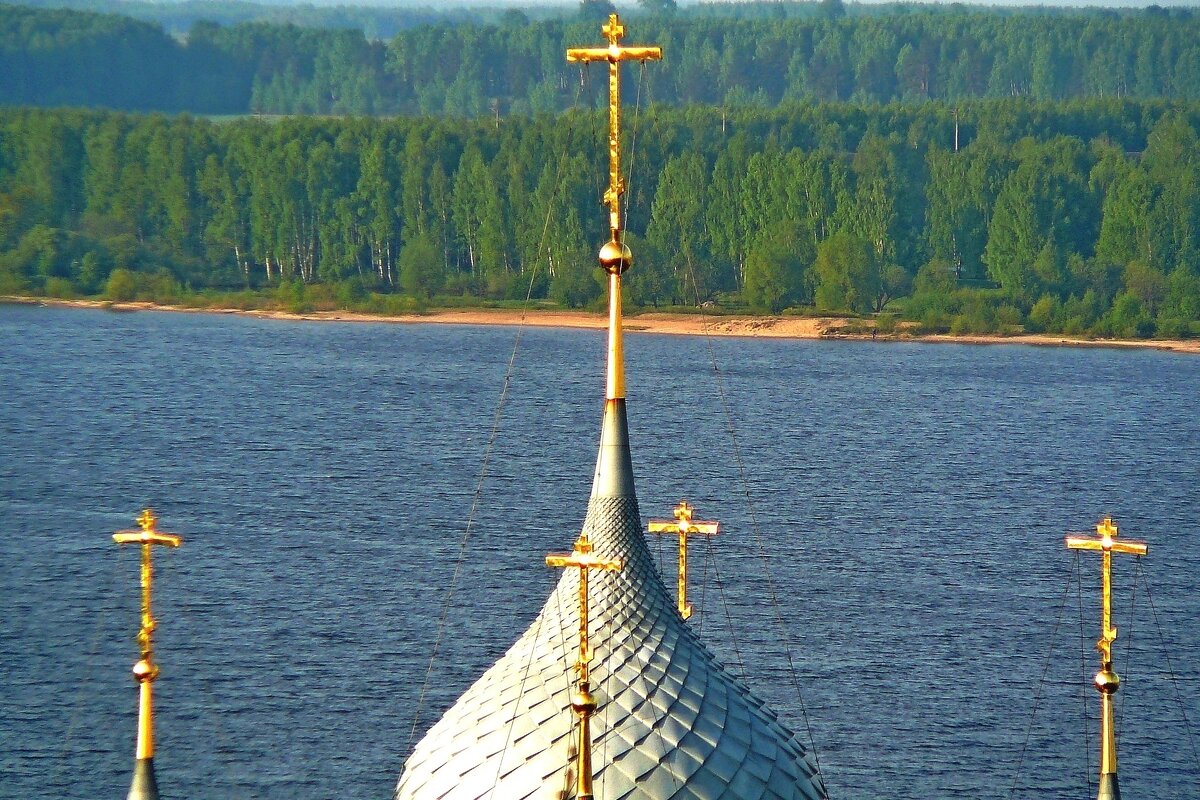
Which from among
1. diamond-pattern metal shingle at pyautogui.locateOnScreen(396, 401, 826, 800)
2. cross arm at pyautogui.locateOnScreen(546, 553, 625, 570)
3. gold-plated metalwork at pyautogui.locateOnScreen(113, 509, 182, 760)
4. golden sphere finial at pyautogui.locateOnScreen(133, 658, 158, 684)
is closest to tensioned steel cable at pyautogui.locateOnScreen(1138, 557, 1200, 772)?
diamond-pattern metal shingle at pyautogui.locateOnScreen(396, 401, 826, 800)

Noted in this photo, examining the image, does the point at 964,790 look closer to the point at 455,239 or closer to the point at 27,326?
the point at 27,326

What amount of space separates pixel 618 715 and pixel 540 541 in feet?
179

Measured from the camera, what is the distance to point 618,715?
27.7 meters

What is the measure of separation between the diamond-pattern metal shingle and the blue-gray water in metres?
25.9

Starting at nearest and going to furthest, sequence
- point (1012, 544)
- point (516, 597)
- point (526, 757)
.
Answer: point (526, 757) → point (516, 597) → point (1012, 544)

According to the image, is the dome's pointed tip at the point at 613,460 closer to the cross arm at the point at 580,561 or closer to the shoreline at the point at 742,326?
the cross arm at the point at 580,561

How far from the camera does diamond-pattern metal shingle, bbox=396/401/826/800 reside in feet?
89.9

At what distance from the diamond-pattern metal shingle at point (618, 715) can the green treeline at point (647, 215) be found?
12115cm

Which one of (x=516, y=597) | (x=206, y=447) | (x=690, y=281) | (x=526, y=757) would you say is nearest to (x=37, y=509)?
(x=206, y=447)

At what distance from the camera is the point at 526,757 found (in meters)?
27.6

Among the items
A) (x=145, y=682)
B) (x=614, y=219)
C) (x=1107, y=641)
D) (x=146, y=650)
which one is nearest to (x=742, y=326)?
(x=614, y=219)

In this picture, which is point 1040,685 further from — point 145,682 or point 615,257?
point 145,682

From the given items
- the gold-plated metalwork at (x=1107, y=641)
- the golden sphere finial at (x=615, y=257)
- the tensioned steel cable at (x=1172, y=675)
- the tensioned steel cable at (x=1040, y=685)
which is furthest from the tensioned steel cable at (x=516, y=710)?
the tensioned steel cable at (x=1172, y=675)

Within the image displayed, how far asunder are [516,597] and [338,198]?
353 feet
